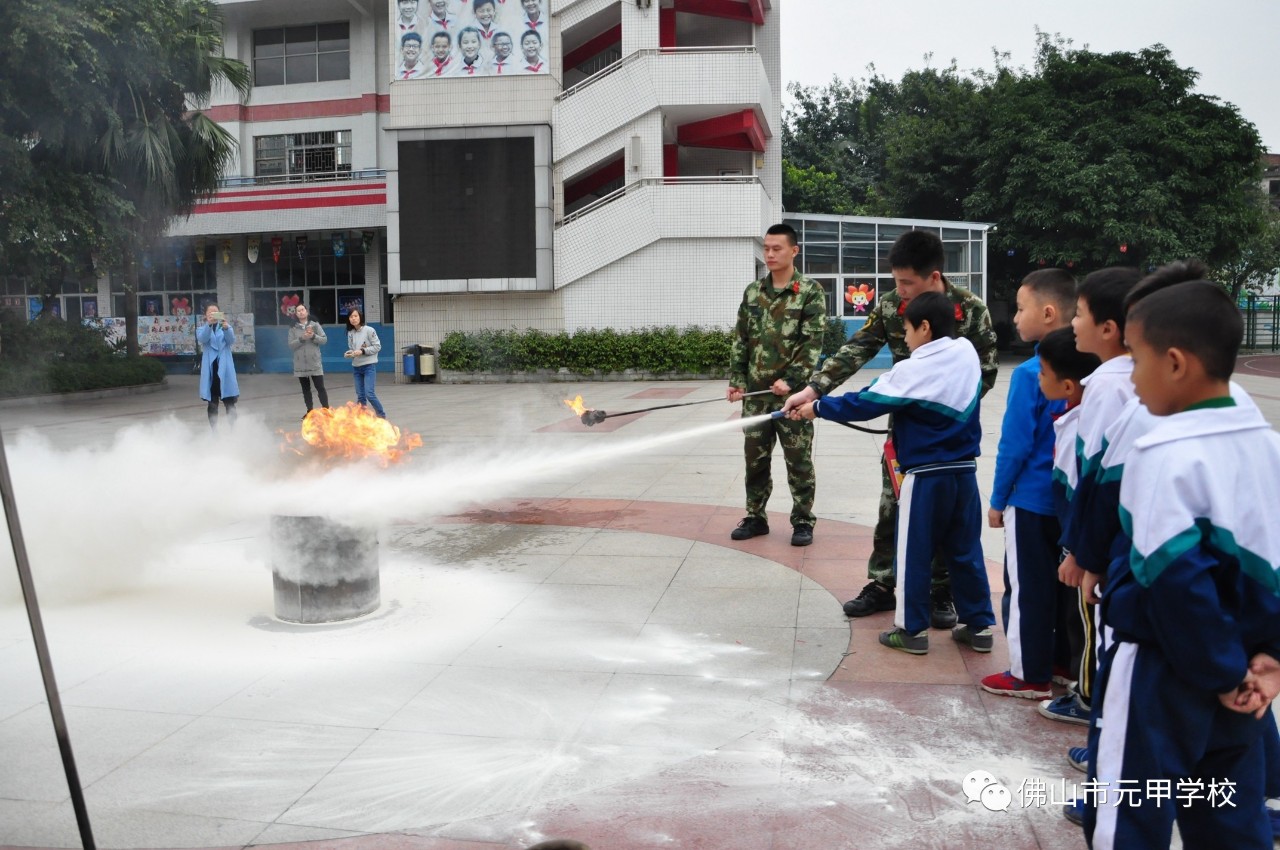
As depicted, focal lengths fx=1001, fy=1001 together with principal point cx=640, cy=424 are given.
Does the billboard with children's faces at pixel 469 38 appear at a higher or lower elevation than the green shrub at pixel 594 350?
higher

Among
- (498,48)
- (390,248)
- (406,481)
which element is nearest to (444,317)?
(390,248)

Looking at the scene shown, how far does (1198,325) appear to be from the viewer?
7.38 feet

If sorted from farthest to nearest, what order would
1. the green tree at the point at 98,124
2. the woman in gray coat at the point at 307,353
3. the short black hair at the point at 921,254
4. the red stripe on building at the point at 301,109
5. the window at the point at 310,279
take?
the window at the point at 310,279 < the red stripe on building at the point at 301,109 < the green tree at the point at 98,124 < the woman in gray coat at the point at 307,353 < the short black hair at the point at 921,254

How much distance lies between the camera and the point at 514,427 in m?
15.0

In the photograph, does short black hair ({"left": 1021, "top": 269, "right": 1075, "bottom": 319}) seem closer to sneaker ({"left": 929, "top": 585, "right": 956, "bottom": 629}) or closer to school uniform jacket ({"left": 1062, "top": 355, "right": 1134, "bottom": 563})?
school uniform jacket ({"left": 1062, "top": 355, "right": 1134, "bottom": 563})

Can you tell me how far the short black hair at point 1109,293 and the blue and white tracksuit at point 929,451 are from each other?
112cm

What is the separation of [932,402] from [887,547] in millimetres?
1099

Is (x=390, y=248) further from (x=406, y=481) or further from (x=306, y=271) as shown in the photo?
(x=406, y=481)

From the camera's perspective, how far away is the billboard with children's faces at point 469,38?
2508 cm

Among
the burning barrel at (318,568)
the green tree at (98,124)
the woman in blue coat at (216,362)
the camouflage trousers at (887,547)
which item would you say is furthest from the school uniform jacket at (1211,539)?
the green tree at (98,124)

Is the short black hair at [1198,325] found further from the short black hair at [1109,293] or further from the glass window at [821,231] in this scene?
the glass window at [821,231]

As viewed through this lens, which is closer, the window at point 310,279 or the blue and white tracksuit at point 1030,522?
the blue and white tracksuit at point 1030,522

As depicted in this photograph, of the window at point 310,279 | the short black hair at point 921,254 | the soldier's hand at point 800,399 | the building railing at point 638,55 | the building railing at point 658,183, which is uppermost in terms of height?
the building railing at point 638,55

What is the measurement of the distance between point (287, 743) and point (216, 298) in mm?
32556
